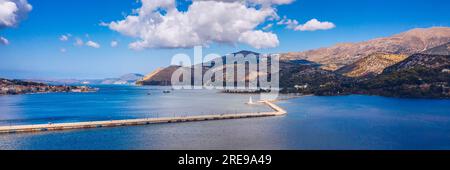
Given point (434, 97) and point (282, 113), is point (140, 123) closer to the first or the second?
point (282, 113)

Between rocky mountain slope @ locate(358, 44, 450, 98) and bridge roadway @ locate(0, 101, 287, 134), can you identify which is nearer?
bridge roadway @ locate(0, 101, 287, 134)

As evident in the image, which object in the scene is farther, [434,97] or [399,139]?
[434,97]

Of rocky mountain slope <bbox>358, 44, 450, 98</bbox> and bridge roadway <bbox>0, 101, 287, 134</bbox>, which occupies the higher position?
rocky mountain slope <bbox>358, 44, 450, 98</bbox>

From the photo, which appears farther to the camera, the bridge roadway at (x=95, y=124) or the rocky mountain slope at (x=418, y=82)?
the rocky mountain slope at (x=418, y=82)

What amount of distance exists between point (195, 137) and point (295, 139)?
14.5 m

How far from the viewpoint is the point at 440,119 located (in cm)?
8294

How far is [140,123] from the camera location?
71.4 m

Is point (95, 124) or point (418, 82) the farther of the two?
point (418, 82)

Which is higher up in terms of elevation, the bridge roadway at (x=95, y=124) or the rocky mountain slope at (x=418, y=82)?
the rocky mountain slope at (x=418, y=82)

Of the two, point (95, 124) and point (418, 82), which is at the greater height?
point (418, 82)
